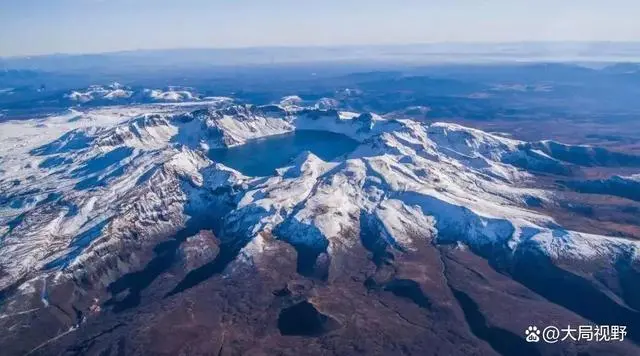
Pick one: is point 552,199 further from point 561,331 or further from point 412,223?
point 561,331

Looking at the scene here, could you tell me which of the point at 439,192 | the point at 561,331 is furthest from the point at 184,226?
the point at 561,331

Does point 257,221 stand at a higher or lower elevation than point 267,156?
lower

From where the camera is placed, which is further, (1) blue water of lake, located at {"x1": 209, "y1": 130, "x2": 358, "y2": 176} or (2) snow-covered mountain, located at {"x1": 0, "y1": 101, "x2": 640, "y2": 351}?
(1) blue water of lake, located at {"x1": 209, "y1": 130, "x2": 358, "y2": 176}

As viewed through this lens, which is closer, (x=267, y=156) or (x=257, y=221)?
(x=257, y=221)

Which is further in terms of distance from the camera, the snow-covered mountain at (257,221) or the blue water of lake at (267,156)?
the blue water of lake at (267,156)

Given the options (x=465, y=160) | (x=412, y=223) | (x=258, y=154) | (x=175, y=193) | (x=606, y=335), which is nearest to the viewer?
(x=606, y=335)

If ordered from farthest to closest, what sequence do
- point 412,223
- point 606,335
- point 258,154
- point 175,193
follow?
point 258,154 → point 175,193 → point 412,223 → point 606,335

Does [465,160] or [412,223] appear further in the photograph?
[465,160]

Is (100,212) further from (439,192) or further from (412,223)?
(439,192)
